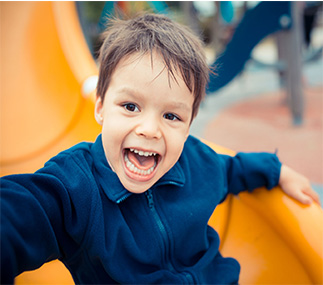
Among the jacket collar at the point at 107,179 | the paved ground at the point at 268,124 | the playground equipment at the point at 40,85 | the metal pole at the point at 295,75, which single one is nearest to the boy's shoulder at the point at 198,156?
the jacket collar at the point at 107,179

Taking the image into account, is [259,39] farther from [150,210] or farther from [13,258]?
[13,258]

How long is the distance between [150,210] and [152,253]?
0.08 metres

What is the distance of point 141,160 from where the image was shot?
0.63m

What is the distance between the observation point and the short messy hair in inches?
24.3

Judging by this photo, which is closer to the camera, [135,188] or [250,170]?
[135,188]

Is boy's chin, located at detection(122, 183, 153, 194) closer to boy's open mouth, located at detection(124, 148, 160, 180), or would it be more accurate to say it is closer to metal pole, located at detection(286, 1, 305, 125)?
boy's open mouth, located at detection(124, 148, 160, 180)

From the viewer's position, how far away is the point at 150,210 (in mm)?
658

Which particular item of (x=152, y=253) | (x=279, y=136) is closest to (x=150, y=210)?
(x=152, y=253)

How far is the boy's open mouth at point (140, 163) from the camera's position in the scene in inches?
23.9

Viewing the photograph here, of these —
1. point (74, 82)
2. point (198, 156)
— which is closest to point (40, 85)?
point (74, 82)

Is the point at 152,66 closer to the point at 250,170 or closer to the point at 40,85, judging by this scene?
the point at 250,170

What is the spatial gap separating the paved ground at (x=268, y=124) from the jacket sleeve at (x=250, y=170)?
663mm

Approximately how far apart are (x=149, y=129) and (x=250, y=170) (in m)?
0.35

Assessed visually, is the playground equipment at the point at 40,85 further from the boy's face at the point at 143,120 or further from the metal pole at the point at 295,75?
the metal pole at the point at 295,75
